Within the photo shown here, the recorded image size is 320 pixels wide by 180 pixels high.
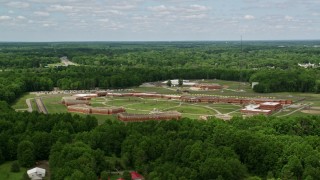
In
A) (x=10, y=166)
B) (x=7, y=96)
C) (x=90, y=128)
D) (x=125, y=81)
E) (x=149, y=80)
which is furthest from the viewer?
(x=149, y=80)

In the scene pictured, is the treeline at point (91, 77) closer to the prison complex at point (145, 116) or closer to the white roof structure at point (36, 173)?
the prison complex at point (145, 116)

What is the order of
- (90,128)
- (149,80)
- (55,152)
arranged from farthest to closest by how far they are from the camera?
(149,80) < (90,128) < (55,152)

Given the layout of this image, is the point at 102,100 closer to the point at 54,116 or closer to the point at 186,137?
the point at 54,116

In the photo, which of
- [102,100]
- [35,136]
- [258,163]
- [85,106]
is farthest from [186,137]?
[102,100]

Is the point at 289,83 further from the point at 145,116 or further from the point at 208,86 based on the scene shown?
the point at 145,116

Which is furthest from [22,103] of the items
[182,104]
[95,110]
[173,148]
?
[173,148]

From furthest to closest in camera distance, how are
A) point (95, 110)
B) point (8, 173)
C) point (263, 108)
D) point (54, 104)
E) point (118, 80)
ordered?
1. point (118, 80)
2. point (54, 104)
3. point (263, 108)
4. point (95, 110)
5. point (8, 173)

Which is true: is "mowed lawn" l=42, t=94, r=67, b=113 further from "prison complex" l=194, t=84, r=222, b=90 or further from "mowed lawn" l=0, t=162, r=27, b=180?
"prison complex" l=194, t=84, r=222, b=90
